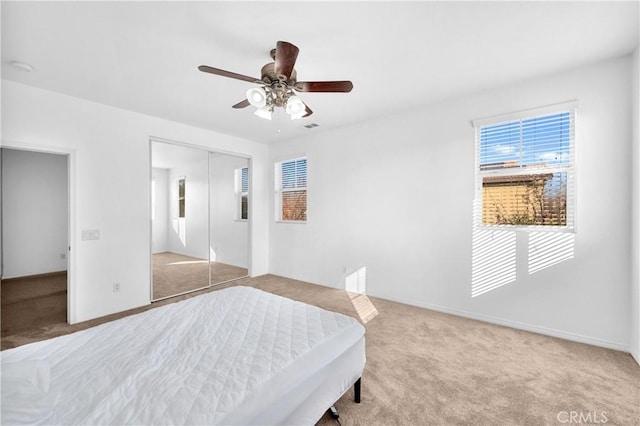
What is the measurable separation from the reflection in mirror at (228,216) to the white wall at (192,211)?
10 cm

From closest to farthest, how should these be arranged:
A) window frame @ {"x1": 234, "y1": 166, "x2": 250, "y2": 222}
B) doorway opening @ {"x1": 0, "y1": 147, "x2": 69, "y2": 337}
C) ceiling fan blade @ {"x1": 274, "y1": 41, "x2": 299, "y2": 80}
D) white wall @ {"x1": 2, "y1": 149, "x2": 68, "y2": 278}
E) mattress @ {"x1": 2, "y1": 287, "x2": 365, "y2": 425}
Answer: mattress @ {"x1": 2, "y1": 287, "x2": 365, "y2": 425} → ceiling fan blade @ {"x1": 274, "y1": 41, "x2": 299, "y2": 80} → doorway opening @ {"x1": 0, "y1": 147, "x2": 69, "y2": 337} → white wall @ {"x1": 2, "y1": 149, "x2": 68, "y2": 278} → window frame @ {"x1": 234, "y1": 166, "x2": 250, "y2": 222}

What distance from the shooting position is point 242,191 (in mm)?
4988

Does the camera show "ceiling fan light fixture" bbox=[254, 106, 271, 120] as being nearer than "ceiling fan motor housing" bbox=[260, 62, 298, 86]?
No

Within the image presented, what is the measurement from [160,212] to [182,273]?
1.10 metres

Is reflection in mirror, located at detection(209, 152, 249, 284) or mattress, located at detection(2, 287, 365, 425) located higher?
reflection in mirror, located at detection(209, 152, 249, 284)

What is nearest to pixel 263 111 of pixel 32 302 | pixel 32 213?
pixel 32 302

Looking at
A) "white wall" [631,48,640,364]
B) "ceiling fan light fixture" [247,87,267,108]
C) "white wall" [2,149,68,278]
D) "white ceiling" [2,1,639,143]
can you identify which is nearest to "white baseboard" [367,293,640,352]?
"white wall" [631,48,640,364]

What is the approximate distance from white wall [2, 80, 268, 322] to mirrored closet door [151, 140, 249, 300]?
0.85 ft

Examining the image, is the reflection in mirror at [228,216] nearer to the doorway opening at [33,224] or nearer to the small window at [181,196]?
the small window at [181,196]

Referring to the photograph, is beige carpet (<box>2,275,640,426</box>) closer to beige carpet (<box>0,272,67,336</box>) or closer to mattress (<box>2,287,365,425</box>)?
beige carpet (<box>0,272,67,336</box>)

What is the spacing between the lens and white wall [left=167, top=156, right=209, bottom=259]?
4.36 m

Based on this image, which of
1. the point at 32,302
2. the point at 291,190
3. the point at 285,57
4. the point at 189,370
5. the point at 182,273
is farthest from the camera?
the point at 291,190

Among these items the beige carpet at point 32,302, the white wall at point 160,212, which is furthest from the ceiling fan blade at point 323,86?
the beige carpet at point 32,302

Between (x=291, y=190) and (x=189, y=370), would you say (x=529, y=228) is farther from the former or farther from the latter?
(x=291, y=190)
